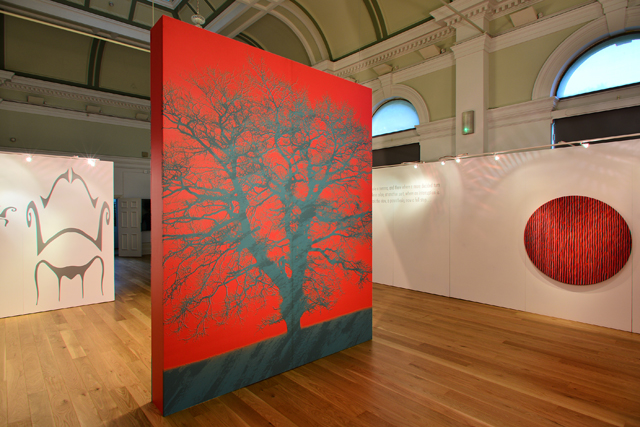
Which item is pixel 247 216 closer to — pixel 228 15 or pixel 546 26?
pixel 546 26

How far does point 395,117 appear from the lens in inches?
326

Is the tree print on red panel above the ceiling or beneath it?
beneath

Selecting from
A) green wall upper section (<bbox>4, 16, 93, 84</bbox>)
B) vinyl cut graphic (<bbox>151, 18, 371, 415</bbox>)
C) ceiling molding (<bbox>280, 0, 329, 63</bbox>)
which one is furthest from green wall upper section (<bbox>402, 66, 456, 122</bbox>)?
green wall upper section (<bbox>4, 16, 93, 84</bbox>)

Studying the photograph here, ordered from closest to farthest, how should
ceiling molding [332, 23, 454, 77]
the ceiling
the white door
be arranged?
ceiling molding [332, 23, 454, 77] → the ceiling → the white door

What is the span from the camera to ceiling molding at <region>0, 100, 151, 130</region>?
989cm

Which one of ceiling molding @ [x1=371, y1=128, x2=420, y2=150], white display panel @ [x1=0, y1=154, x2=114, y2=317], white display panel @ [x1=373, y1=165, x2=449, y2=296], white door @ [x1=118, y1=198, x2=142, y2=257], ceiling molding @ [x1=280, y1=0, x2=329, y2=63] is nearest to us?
white display panel @ [x1=0, y1=154, x2=114, y2=317]

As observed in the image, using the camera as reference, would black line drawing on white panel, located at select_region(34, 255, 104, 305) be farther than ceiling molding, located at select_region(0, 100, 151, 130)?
No

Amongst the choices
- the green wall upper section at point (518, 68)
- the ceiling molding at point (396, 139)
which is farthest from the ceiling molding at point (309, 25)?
the green wall upper section at point (518, 68)

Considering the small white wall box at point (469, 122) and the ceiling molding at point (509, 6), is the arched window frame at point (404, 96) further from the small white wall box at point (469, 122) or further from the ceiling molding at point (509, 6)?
the ceiling molding at point (509, 6)

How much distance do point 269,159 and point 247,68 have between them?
2.74ft

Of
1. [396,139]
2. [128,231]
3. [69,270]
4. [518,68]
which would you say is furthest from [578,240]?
[128,231]

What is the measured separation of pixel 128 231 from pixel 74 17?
6239 millimetres

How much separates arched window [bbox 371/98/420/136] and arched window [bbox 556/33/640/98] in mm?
2900

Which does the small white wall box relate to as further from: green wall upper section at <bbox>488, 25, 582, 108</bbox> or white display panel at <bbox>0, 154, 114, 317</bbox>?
white display panel at <bbox>0, 154, 114, 317</bbox>
